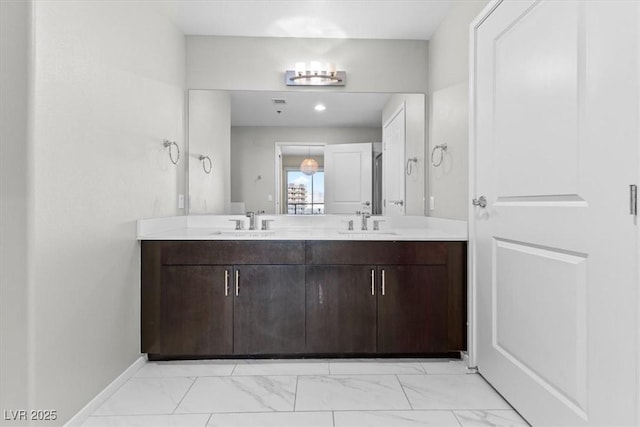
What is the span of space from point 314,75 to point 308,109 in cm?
24

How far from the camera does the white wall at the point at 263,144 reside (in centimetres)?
294

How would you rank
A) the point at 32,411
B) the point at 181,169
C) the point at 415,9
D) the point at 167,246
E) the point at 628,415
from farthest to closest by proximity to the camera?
1. the point at 181,169
2. the point at 415,9
3. the point at 167,246
4. the point at 32,411
5. the point at 628,415

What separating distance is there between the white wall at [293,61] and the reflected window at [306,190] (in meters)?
0.66

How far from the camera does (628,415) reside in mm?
1152

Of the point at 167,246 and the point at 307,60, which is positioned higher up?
the point at 307,60

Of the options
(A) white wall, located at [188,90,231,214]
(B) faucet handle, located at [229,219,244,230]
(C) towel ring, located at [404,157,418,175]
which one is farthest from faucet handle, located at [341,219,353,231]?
(A) white wall, located at [188,90,231,214]

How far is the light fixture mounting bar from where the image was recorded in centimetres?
289

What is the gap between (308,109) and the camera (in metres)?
2.95

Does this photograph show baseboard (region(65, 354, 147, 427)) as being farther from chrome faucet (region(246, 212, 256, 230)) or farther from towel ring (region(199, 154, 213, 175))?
towel ring (region(199, 154, 213, 175))

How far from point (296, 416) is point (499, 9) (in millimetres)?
2081

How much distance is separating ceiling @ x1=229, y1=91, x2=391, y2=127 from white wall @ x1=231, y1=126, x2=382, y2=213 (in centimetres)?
5

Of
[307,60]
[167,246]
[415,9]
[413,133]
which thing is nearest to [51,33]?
[167,246]

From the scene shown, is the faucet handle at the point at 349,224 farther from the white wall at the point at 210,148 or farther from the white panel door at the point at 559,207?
the white panel door at the point at 559,207

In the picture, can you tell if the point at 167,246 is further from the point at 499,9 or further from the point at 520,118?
the point at 499,9
